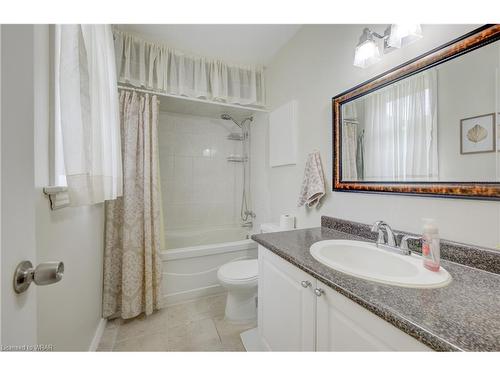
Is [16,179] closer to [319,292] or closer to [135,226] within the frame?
[319,292]

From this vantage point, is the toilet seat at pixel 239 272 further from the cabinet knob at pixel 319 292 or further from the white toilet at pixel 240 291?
the cabinet knob at pixel 319 292

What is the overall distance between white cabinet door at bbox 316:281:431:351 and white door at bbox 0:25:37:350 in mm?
826

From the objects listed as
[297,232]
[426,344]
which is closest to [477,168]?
[426,344]

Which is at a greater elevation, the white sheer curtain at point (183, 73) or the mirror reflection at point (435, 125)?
the white sheer curtain at point (183, 73)

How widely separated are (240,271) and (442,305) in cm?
134

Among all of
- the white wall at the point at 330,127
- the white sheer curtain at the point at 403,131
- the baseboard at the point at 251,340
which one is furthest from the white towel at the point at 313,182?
the baseboard at the point at 251,340

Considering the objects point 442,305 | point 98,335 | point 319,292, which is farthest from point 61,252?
point 442,305

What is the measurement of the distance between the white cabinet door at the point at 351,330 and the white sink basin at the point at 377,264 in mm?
121

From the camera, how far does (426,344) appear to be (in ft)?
1.47

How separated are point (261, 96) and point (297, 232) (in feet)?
5.73

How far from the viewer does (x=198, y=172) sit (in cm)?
273

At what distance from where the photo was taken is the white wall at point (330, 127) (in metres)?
0.83

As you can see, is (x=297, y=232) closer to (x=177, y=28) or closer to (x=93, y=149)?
(x=93, y=149)

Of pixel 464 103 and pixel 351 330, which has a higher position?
pixel 464 103
